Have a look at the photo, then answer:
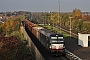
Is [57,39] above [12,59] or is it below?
above

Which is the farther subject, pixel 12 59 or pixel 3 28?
pixel 3 28

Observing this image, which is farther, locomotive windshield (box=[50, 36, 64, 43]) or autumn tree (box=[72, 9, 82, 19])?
autumn tree (box=[72, 9, 82, 19])

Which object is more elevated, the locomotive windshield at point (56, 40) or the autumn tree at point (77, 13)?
the autumn tree at point (77, 13)

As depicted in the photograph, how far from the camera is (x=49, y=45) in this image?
2575cm

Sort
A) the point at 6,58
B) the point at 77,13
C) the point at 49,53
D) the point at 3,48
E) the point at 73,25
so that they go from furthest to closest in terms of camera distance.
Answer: the point at 77,13
the point at 73,25
the point at 49,53
the point at 3,48
the point at 6,58

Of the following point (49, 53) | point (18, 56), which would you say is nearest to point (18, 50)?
point (18, 56)

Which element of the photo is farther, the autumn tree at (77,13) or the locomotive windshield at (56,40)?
the autumn tree at (77,13)

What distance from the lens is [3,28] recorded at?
330 feet

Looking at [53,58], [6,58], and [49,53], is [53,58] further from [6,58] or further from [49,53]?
[6,58]

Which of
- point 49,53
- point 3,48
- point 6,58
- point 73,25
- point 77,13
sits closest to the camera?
point 6,58

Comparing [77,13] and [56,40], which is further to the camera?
[77,13]

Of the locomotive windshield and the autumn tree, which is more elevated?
the autumn tree

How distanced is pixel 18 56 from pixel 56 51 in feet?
14.6

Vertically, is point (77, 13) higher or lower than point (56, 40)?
higher
